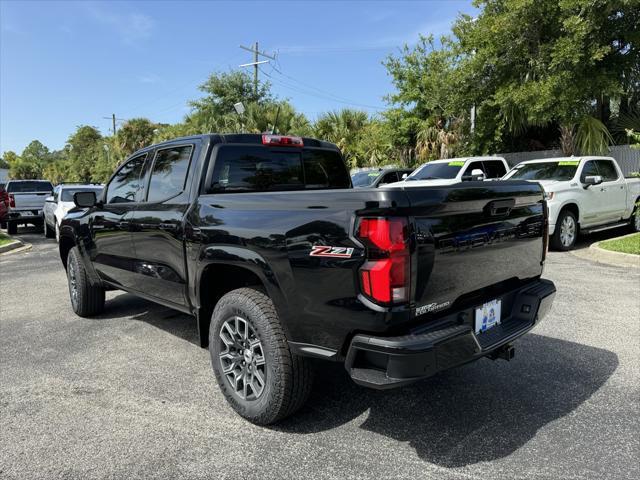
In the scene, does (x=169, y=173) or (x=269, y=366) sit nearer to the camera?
(x=269, y=366)

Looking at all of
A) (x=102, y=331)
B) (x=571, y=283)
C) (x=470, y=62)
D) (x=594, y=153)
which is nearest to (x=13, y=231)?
(x=102, y=331)

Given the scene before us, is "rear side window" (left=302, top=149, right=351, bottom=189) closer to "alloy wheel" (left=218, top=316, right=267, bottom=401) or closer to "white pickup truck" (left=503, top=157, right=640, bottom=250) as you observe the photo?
"alloy wheel" (left=218, top=316, right=267, bottom=401)

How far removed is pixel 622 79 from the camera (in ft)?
45.2

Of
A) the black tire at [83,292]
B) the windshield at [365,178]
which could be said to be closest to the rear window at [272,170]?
the black tire at [83,292]

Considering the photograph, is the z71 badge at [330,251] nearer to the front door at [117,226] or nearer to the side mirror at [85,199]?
the front door at [117,226]

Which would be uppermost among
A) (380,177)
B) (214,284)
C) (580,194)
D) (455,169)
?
(455,169)

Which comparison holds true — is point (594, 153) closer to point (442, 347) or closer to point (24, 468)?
point (442, 347)

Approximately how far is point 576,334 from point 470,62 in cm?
1144

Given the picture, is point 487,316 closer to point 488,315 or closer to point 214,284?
point 488,315

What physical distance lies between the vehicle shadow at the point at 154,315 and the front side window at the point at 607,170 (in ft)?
29.6

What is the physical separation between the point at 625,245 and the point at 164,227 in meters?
8.66

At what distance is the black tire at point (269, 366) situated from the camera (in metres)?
2.86

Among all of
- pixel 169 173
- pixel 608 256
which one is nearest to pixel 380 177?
pixel 608 256

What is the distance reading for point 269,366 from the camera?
290 cm
